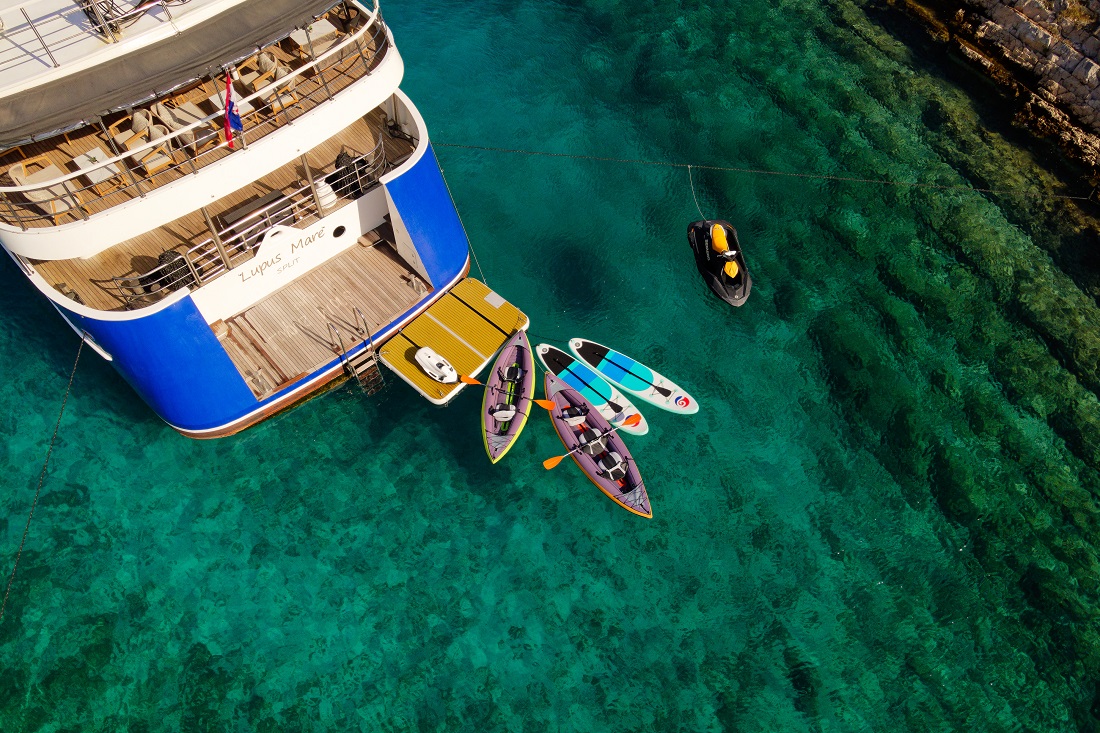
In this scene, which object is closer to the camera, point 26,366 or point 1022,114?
point 26,366

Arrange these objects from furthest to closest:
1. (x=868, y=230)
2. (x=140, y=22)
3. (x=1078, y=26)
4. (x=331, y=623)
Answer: (x=1078, y=26), (x=868, y=230), (x=331, y=623), (x=140, y=22)

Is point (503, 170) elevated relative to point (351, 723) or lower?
elevated

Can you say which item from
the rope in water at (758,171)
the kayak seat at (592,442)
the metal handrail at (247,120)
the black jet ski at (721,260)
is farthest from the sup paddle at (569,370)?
the metal handrail at (247,120)

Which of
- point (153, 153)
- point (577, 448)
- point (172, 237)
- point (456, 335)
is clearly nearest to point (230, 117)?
point (153, 153)

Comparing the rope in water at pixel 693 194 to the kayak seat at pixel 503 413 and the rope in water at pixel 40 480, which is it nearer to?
the kayak seat at pixel 503 413

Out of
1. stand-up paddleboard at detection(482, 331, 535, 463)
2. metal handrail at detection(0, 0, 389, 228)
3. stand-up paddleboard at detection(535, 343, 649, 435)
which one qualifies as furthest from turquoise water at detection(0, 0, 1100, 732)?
metal handrail at detection(0, 0, 389, 228)

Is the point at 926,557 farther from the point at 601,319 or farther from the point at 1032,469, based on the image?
the point at 601,319

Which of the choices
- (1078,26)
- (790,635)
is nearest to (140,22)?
(790,635)
